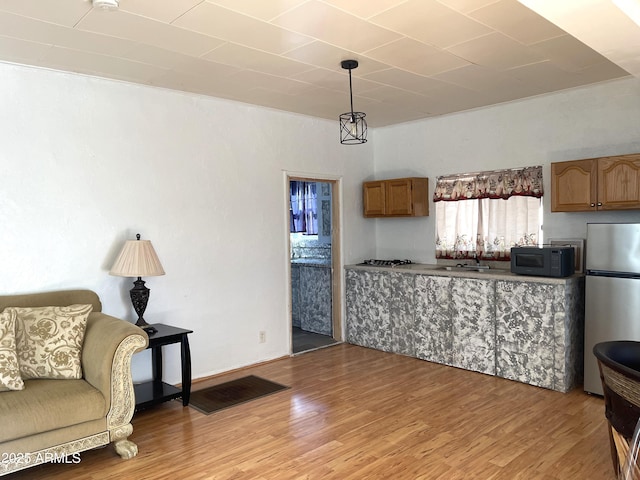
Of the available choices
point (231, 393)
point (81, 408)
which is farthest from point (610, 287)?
point (81, 408)

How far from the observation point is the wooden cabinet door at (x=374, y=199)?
568 cm

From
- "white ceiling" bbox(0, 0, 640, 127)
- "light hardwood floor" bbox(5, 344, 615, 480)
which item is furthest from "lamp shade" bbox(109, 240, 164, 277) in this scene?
"white ceiling" bbox(0, 0, 640, 127)

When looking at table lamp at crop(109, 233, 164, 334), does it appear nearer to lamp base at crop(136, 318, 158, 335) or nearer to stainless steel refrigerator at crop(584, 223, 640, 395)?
lamp base at crop(136, 318, 158, 335)

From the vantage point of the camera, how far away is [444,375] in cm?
450

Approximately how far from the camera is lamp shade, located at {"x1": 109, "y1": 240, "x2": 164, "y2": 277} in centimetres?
365

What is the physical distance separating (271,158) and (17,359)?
2918 mm

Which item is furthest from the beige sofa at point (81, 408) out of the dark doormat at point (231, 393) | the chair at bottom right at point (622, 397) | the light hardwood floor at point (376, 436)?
the chair at bottom right at point (622, 397)

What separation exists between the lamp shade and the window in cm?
319

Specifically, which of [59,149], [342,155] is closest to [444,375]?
[342,155]

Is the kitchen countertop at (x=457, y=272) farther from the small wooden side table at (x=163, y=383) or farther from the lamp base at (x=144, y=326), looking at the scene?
the lamp base at (x=144, y=326)

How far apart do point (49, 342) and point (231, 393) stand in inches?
61.7

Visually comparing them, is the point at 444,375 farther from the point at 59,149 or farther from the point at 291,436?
the point at 59,149

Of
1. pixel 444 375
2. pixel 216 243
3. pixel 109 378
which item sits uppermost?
pixel 216 243

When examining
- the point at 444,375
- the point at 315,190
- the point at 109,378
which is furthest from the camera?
the point at 315,190
